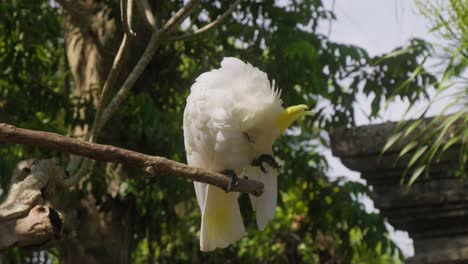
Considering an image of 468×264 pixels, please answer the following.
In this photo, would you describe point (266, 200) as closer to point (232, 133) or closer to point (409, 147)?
point (232, 133)

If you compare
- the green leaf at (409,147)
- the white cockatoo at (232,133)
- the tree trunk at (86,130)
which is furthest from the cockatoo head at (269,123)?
the tree trunk at (86,130)

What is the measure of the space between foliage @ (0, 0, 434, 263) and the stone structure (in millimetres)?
545

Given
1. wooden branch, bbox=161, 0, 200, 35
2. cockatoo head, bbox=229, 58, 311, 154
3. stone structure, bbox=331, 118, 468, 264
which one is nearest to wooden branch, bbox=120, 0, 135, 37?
wooden branch, bbox=161, 0, 200, 35

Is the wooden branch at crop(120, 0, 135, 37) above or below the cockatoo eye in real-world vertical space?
above

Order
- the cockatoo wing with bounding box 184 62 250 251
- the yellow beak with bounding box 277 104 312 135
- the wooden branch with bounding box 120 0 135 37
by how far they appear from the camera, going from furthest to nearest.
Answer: the wooden branch with bounding box 120 0 135 37 → the cockatoo wing with bounding box 184 62 250 251 → the yellow beak with bounding box 277 104 312 135

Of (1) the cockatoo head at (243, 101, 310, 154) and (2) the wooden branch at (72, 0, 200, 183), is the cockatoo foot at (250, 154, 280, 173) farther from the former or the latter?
(2) the wooden branch at (72, 0, 200, 183)

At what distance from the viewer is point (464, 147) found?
3164mm

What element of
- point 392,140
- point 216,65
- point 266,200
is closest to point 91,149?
point 266,200

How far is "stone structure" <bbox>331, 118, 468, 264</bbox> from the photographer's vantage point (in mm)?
3377

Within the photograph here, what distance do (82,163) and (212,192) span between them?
25.2 inches

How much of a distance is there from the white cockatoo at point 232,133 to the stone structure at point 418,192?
1.63ft

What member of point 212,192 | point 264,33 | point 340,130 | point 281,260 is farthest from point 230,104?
point 281,260

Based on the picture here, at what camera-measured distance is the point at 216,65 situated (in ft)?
14.3

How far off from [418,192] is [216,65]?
1384 mm
